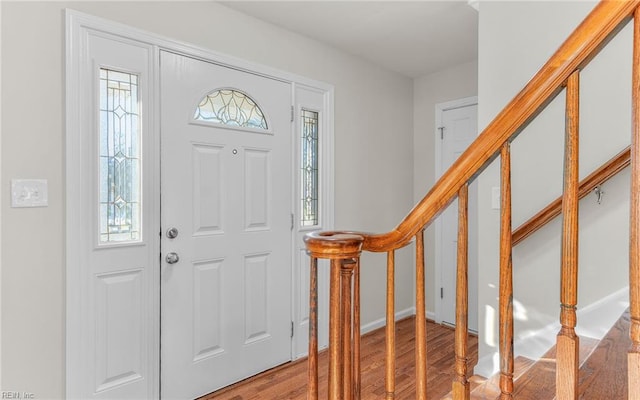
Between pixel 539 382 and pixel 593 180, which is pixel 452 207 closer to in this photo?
pixel 593 180

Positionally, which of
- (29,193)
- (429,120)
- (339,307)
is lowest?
(339,307)

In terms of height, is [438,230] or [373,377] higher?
[438,230]

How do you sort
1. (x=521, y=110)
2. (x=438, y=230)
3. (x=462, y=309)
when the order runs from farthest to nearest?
(x=438, y=230) → (x=462, y=309) → (x=521, y=110)

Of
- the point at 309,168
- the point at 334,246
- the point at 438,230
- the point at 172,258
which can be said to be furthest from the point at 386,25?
the point at 334,246

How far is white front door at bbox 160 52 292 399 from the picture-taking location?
2.15 meters

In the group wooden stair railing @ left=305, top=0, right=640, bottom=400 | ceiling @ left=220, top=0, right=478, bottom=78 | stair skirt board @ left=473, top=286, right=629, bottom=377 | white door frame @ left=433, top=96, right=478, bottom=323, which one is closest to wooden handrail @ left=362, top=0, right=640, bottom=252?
wooden stair railing @ left=305, top=0, right=640, bottom=400

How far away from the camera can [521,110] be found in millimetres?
770

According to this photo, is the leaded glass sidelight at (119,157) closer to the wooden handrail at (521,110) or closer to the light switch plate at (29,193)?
the light switch plate at (29,193)

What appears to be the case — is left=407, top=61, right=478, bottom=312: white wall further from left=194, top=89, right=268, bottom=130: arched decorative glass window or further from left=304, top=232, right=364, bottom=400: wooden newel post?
left=304, top=232, right=364, bottom=400: wooden newel post

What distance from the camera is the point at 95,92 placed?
1.86 m

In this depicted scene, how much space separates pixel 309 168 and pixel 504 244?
2.20 metres

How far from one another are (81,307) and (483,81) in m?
2.56

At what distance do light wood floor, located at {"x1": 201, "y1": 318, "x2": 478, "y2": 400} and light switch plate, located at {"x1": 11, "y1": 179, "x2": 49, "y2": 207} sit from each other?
145 centimetres

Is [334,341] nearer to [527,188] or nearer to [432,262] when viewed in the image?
[527,188]
